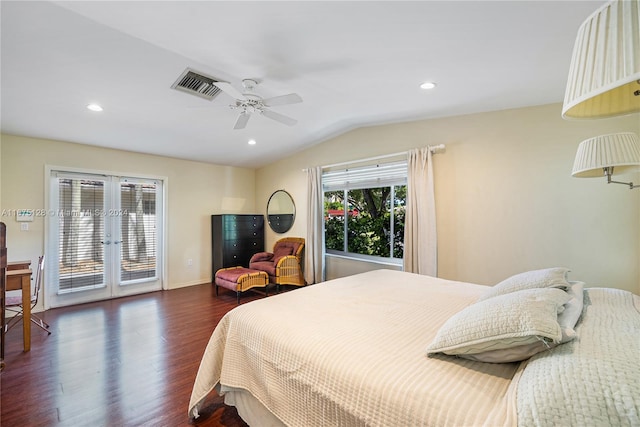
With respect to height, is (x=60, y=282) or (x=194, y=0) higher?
(x=194, y=0)

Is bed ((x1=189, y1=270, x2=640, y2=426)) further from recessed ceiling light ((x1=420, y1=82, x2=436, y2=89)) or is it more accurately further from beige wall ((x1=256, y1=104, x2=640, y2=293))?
recessed ceiling light ((x1=420, y1=82, x2=436, y2=89))

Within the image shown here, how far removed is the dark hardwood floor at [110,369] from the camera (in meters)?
1.80

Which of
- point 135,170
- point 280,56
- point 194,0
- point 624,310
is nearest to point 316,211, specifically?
point 280,56

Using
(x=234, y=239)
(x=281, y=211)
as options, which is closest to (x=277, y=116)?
(x=281, y=211)

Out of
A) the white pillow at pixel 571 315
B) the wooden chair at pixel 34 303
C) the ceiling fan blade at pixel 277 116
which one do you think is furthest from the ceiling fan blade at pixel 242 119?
the wooden chair at pixel 34 303

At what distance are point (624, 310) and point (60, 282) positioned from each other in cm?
596

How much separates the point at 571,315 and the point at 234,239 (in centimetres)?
499

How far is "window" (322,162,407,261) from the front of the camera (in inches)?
157

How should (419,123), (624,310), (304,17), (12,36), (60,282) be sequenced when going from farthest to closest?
(60,282)
(419,123)
(12,36)
(304,17)
(624,310)

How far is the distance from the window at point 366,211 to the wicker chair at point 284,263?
60cm

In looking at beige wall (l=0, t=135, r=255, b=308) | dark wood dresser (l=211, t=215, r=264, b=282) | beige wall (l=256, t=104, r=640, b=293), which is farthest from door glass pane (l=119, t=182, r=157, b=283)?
beige wall (l=256, t=104, r=640, b=293)

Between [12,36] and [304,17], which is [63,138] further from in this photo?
[304,17]

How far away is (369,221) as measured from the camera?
4.39m

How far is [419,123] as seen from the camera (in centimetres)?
364
